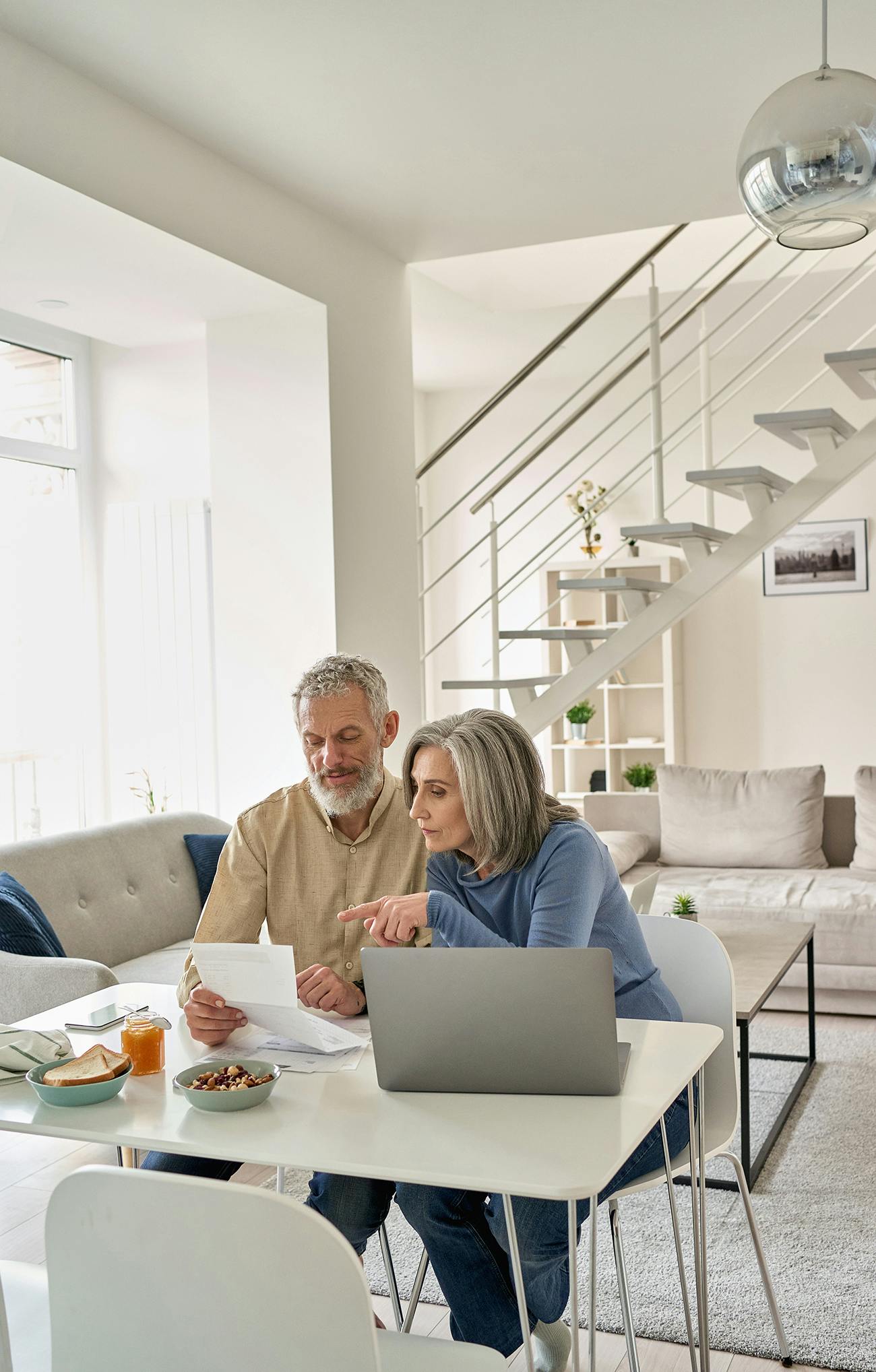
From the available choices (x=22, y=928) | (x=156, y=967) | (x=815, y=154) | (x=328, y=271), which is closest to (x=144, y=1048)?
(x=22, y=928)

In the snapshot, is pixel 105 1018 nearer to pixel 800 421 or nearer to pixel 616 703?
pixel 800 421

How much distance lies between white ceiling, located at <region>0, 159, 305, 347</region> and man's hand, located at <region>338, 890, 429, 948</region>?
2149 millimetres

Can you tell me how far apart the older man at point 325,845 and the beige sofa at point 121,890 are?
1328 mm

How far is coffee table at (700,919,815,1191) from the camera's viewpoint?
9.80ft

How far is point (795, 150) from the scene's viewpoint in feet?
6.50

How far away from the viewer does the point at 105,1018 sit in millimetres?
1993

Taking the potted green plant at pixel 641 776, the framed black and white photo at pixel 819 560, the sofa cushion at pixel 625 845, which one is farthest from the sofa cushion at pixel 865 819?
the framed black and white photo at pixel 819 560

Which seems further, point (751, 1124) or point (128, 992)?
point (751, 1124)

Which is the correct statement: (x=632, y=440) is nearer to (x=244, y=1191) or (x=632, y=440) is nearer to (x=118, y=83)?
(x=118, y=83)

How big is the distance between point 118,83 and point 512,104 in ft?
Answer: 3.43

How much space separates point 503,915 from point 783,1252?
1.23m

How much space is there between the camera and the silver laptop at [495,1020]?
1.49 meters

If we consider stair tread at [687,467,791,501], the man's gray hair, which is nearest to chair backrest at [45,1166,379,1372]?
the man's gray hair

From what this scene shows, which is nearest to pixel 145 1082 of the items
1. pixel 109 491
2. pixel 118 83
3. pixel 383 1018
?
pixel 383 1018
